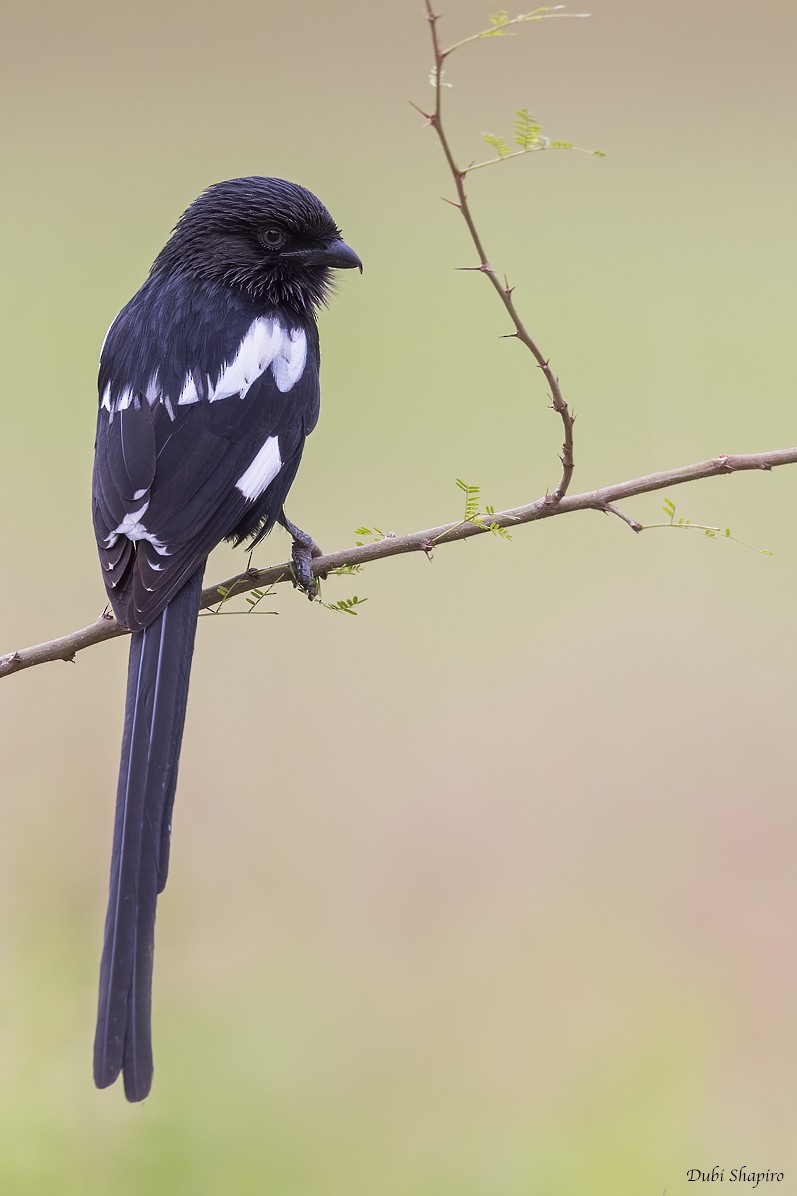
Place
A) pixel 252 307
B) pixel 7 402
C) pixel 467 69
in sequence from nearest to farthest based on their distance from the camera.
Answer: pixel 252 307 < pixel 7 402 < pixel 467 69

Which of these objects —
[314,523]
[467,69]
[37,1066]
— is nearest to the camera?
[37,1066]

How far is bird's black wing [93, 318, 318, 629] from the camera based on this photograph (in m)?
1.79

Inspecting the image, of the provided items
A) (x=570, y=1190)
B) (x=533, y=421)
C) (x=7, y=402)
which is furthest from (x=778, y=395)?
(x=570, y=1190)

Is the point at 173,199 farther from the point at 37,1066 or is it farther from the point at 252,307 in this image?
the point at 37,1066

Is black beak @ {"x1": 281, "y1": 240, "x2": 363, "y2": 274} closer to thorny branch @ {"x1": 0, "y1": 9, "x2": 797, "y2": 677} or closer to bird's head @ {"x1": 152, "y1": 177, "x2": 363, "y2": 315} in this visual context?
bird's head @ {"x1": 152, "y1": 177, "x2": 363, "y2": 315}

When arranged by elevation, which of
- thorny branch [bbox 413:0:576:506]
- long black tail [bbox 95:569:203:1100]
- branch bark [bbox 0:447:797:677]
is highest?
thorny branch [bbox 413:0:576:506]

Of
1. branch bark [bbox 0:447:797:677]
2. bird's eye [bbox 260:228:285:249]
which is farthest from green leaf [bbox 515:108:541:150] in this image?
bird's eye [bbox 260:228:285:249]

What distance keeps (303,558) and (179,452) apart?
0.25 meters

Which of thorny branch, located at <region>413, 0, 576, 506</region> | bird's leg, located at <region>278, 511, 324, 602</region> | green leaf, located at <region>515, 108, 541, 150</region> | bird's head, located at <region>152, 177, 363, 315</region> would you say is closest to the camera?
thorny branch, located at <region>413, 0, 576, 506</region>

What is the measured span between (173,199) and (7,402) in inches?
60.1

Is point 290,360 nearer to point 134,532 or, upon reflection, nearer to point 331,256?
point 331,256

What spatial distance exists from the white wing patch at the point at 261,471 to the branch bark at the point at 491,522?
26 centimetres

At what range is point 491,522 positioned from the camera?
150 centimetres

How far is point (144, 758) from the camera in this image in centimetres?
158
